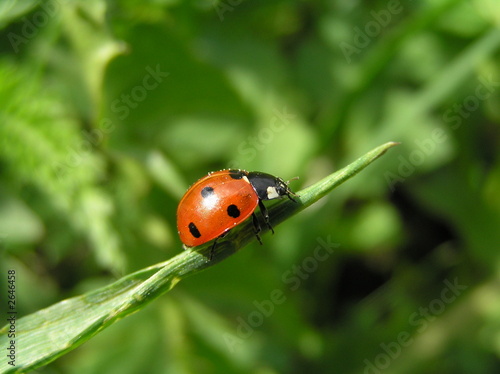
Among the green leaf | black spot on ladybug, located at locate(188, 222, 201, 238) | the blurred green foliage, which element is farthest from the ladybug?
the blurred green foliage

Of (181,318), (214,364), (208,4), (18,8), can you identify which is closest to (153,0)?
(208,4)

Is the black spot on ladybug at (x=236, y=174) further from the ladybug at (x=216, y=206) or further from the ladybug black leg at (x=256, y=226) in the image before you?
the ladybug black leg at (x=256, y=226)

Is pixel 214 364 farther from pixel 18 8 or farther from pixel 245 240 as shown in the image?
pixel 18 8

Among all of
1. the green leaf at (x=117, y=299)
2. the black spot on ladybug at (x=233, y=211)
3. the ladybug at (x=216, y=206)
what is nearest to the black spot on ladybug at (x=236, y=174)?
the ladybug at (x=216, y=206)

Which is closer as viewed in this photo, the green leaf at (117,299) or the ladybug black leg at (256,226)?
the green leaf at (117,299)

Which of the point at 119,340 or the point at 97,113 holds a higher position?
the point at 97,113

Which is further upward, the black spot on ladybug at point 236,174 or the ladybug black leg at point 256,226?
the ladybug black leg at point 256,226

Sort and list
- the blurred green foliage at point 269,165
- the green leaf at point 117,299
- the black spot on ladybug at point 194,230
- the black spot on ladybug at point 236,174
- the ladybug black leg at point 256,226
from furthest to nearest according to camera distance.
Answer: the blurred green foliage at point 269,165, the black spot on ladybug at point 236,174, the black spot on ladybug at point 194,230, the ladybug black leg at point 256,226, the green leaf at point 117,299
